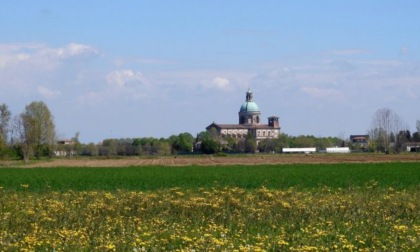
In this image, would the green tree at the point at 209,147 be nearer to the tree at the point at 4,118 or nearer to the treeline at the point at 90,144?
the treeline at the point at 90,144

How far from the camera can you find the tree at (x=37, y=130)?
364 ft

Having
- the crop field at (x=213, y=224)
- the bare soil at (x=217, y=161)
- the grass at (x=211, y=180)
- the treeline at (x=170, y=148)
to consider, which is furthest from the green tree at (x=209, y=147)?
the crop field at (x=213, y=224)

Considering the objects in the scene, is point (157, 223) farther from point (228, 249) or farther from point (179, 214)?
point (228, 249)

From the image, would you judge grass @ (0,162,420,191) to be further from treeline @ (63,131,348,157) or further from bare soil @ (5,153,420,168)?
treeline @ (63,131,348,157)

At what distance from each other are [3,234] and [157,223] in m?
3.63

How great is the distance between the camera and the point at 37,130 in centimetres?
11231

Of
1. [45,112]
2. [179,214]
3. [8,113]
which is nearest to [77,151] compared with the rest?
[45,112]

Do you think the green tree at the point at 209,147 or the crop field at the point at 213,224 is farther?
the green tree at the point at 209,147

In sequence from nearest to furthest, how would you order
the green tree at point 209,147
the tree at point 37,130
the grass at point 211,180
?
the grass at point 211,180, the tree at point 37,130, the green tree at point 209,147

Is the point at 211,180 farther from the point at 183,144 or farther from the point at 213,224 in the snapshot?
the point at 183,144

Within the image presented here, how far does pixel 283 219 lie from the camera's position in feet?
60.2

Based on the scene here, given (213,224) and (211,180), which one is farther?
(211,180)

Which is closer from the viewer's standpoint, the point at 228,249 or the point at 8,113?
the point at 228,249

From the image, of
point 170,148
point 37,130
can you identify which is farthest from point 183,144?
point 37,130
